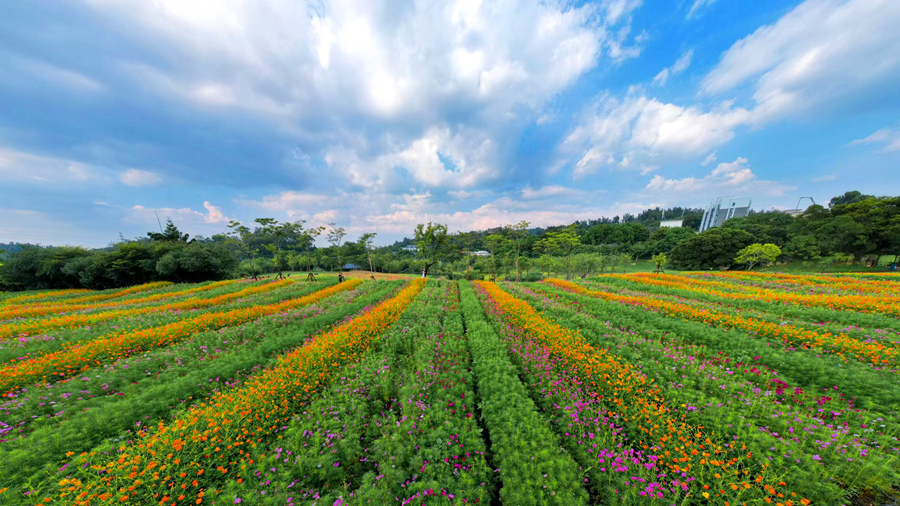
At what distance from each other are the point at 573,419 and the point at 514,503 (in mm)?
2206

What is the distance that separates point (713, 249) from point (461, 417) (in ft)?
200

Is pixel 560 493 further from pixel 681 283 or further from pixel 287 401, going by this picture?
pixel 681 283

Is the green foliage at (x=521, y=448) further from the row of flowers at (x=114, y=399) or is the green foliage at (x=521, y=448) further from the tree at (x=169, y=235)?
the tree at (x=169, y=235)

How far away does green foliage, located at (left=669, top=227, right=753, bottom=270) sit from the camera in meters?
44.2

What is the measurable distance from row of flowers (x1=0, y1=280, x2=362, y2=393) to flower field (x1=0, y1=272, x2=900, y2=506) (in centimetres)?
7

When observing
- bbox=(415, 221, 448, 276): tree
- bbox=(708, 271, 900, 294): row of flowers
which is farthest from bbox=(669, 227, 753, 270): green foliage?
bbox=(415, 221, 448, 276): tree

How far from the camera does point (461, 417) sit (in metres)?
5.36

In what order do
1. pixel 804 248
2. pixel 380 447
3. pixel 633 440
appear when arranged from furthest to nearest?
pixel 804 248 < pixel 633 440 < pixel 380 447

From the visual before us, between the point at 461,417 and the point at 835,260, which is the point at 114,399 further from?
the point at 835,260

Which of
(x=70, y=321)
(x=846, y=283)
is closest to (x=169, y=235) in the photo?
(x=70, y=321)

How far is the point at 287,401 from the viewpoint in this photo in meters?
5.62

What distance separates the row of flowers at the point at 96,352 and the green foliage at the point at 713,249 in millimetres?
65312

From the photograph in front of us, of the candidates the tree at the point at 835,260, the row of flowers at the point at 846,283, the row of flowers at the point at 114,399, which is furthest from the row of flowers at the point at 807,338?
the tree at the point at 835,260

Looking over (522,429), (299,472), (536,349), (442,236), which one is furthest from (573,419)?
(442,236)
